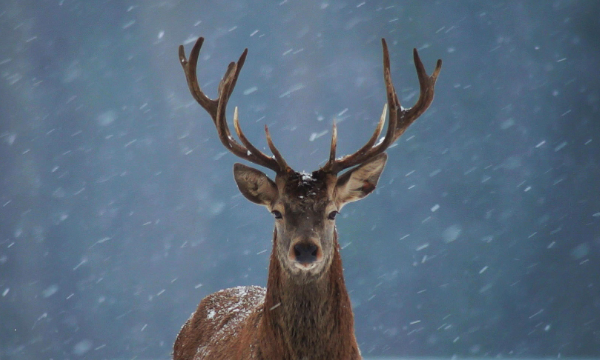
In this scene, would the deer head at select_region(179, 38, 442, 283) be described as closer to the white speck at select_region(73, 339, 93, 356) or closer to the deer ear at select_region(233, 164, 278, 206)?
the deer ear at select_region(233, 164, 278, 206)

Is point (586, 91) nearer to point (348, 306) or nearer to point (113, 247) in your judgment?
point (113, 247)

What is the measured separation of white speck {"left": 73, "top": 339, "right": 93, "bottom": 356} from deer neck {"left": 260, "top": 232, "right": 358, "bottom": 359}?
1492 centimetres

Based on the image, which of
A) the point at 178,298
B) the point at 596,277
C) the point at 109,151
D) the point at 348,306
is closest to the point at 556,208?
the point at 596,277

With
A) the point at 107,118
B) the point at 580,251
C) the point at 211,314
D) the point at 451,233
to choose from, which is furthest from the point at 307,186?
the point at 107,118

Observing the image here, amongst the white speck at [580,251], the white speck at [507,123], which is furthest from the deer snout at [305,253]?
the white speck at [507,123]

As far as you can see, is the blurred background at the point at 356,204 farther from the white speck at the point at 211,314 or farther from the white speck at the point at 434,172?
the white speck at the point at 211,314

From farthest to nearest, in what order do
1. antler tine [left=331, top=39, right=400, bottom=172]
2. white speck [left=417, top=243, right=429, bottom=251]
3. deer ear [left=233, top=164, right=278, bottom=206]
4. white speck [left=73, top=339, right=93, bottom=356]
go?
white speck [left=417, top=243, right=429, bottom=251] < white speck [left=73, top=339, right=93, bottom=356] < antler tine [left=331, top=39, right=400, bottom=172] < deer ear [left=233, top=164, right=278, bottom=206]

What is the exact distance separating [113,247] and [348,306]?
765 inches

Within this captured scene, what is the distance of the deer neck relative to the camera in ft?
11.4

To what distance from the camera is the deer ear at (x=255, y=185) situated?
3.86m

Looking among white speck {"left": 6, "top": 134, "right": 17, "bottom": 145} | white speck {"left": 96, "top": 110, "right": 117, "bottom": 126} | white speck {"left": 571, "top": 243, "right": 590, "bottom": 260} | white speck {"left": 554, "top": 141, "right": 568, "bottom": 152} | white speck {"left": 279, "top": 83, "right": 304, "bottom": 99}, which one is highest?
white speck {"left": 6, "top": 134, "right": 17, "bottom": 145}

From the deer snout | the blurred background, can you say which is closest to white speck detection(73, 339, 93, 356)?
the blurred background

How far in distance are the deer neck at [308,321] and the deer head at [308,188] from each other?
7 cm

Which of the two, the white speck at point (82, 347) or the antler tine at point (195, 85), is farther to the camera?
the white speck at point (82, 347)
